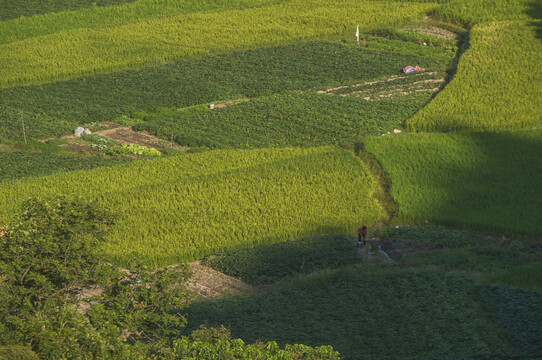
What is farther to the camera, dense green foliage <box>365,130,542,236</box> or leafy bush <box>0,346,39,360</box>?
dense green foliage <box>365,130,542,236</box>

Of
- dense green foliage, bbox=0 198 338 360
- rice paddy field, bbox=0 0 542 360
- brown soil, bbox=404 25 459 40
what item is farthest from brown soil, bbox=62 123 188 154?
brown soil, bbox=404 25 459 40

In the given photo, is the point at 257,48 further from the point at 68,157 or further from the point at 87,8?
the point at 68,157

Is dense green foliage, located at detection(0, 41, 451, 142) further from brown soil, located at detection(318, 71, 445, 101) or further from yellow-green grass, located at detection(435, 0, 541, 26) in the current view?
yellow-green grass, located at detection(435, 0, 541, 26)

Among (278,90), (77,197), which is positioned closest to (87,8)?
(278,90)

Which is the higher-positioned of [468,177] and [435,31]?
[435,31]

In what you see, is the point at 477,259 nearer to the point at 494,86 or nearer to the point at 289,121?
the point at 289,121

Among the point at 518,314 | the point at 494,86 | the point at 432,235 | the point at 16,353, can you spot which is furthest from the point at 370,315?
the point at 494,86
